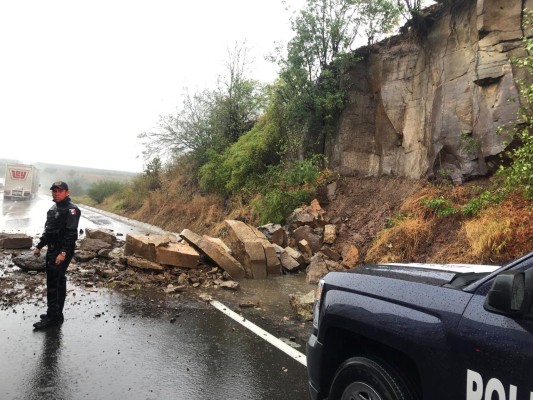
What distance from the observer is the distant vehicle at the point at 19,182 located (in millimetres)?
38656

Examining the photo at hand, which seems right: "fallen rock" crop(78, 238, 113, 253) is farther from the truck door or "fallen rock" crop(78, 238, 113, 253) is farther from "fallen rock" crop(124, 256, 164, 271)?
the truck door

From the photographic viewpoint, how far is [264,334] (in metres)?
5.57

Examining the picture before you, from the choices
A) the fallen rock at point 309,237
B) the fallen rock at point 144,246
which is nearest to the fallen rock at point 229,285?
the fallen rock at point 144,246

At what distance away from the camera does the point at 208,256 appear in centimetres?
961

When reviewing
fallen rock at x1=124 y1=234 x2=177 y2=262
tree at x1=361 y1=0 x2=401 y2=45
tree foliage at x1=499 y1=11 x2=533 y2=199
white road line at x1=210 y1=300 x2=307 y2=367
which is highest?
tree at x1=361 y1=0 x2=401 y2=45

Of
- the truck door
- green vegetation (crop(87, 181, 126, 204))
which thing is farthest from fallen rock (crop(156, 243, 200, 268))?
green vegetation (crop(87, 181, 126, 204))

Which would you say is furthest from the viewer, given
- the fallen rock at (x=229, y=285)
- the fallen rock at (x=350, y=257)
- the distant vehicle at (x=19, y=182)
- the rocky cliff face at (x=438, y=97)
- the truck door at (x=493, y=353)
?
the distant vehicle at (x=19, y=182)

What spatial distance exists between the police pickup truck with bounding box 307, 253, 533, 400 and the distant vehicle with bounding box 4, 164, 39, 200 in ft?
142

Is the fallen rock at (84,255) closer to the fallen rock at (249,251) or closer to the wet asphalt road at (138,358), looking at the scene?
the wet asphalt road at (138,358)

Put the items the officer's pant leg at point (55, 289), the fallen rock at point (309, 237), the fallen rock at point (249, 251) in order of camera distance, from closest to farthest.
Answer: the officer's pant leg at point (55, 289), the fallen rock at point (249, 251), the fallen rock at point (309, 237)

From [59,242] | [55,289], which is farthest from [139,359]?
[59,242]

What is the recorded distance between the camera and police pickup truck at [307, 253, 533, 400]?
1.80 m

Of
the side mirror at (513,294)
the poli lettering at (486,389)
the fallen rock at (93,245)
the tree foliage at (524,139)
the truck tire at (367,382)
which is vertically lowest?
the fallen rock at (93,245)

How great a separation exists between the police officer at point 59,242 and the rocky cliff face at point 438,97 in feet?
29.3
